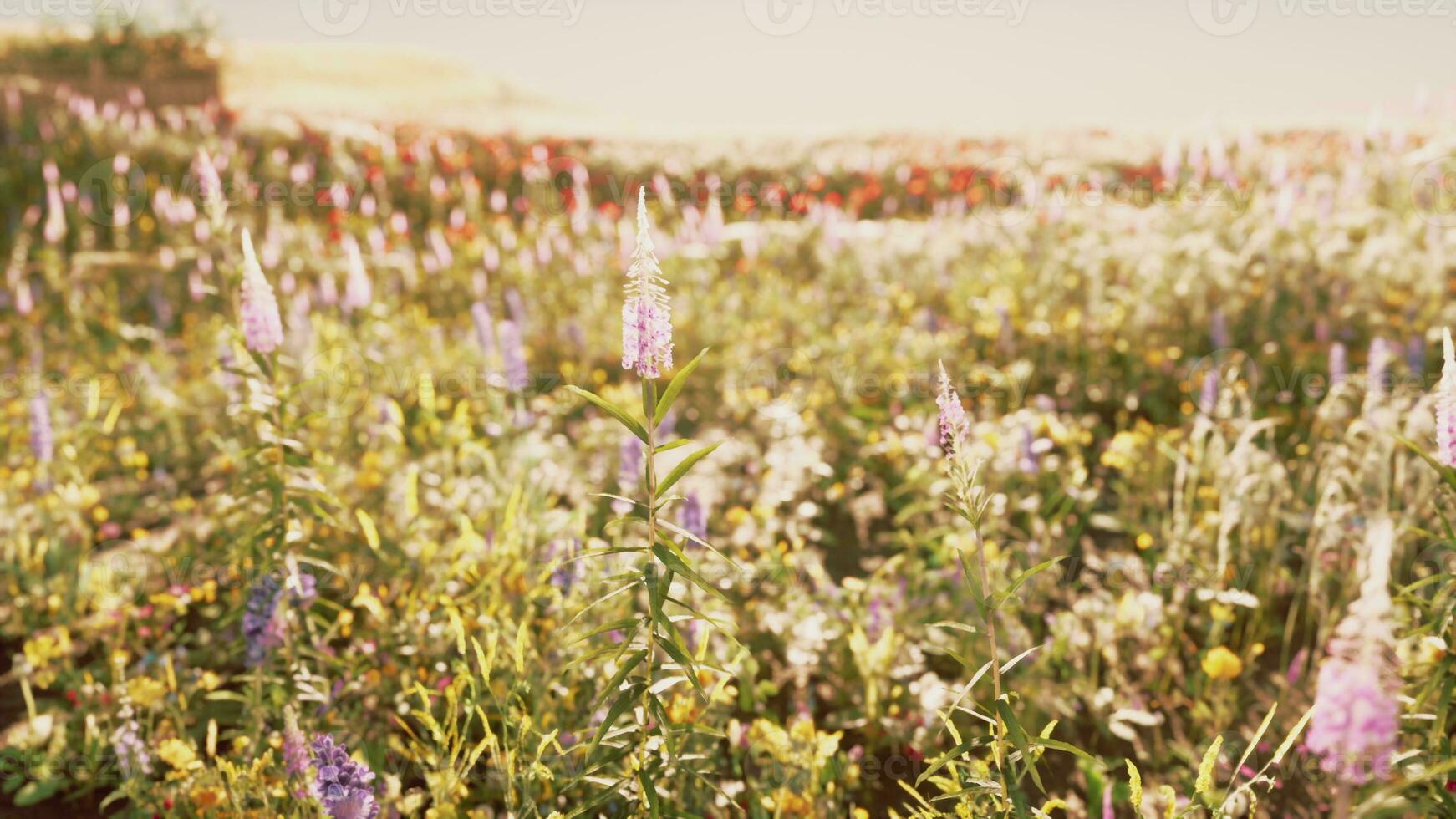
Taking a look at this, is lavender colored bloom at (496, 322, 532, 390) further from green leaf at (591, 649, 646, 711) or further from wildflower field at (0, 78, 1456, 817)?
green leaf at (591, 649, 646, 711)

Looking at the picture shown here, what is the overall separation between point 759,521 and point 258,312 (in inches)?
86.5

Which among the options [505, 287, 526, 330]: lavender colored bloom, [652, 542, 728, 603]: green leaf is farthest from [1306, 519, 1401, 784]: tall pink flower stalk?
[505, 287, 526, 330]: lavender colored bloom

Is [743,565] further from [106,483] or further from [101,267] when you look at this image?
[101,267]

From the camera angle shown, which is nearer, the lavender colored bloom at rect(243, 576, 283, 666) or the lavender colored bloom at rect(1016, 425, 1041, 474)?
the lavender colored bloom at rect(243, 576, 283, 666)

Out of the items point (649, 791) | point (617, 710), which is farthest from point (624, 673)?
point (649, 791)

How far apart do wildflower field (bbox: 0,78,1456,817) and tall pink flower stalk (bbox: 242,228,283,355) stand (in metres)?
0.01

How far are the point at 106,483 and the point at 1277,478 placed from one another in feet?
18.3

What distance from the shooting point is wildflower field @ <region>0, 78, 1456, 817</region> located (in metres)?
2.33

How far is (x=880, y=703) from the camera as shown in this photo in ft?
10.5

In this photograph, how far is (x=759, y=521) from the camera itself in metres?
4.12

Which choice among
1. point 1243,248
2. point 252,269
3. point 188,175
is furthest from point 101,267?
point 1243,248

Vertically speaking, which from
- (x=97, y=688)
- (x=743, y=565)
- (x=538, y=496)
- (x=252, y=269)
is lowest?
(x=97, y=688)

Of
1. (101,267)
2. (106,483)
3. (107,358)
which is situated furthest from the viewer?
(101,267)

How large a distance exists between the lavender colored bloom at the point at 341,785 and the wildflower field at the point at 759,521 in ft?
0.05
